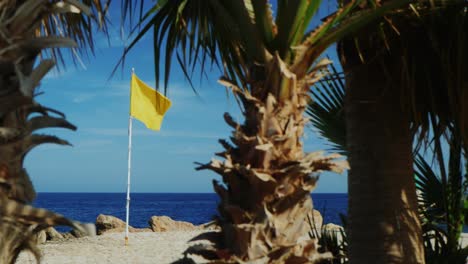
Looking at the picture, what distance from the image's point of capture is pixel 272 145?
3.11 meters

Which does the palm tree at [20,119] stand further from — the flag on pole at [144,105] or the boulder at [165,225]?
the boulder at [165,225]

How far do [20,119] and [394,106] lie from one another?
388cm

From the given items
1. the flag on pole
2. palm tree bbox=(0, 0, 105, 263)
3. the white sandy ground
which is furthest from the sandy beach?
palm tree bbox=(0, 0, 105, 263)

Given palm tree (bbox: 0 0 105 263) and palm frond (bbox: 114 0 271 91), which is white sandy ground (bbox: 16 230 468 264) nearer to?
palm frond (bbox: 114 0 271 91)

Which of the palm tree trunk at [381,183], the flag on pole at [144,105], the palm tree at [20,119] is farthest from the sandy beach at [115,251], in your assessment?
the palm tree at [20,119]

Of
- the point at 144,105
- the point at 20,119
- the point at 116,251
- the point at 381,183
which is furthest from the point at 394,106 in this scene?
the point at 144,105

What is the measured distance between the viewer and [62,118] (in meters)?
2.62

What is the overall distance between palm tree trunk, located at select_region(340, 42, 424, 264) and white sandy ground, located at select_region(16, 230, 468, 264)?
21.7ft

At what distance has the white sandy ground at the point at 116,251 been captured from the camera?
11.7 metres

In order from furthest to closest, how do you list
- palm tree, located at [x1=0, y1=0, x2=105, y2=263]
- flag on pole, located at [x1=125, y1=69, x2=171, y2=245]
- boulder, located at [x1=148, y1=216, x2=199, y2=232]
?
boulder, located at [x1=148, y1=216, x2=199, y2=232] < flag on pole, located at [x1=125, y1=69, x2=171, y2=245] < palm tree, located at [x1=0, y1=0, x2=105, y2=263]

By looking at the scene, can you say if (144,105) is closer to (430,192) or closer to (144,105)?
(144,105)

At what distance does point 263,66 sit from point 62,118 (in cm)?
131

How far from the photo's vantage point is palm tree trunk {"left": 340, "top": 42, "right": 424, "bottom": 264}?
5047 millimetres

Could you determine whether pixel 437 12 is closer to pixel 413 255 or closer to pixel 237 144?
pixel 413 255
